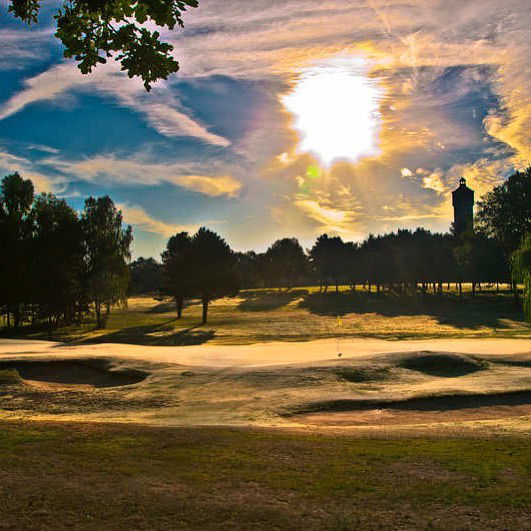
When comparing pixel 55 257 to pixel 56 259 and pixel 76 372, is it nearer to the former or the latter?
pixel 56 259

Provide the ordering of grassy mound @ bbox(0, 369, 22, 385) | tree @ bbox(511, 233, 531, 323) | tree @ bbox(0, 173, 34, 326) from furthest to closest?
tree @ bbox(0, 173, 34, 326) < tree @ bbox(511, 233, 531, 323) < grassy mound @ bbox(0, 369, 22, 385)

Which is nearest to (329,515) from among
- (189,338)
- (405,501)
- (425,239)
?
(405,501)

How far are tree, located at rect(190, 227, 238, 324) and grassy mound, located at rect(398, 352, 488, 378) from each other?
50904mm

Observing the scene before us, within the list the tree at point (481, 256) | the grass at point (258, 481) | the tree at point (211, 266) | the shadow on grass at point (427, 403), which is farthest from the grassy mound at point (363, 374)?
the tree at point (481, 256)

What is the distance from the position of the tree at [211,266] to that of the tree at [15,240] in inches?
929

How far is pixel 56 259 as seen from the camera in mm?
63688

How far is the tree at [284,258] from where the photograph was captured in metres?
176

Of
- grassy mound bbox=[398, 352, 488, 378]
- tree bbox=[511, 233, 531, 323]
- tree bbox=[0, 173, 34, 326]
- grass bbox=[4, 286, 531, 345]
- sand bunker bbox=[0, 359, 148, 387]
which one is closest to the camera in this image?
sand bunker bbox=[0, 359, 148, 387]

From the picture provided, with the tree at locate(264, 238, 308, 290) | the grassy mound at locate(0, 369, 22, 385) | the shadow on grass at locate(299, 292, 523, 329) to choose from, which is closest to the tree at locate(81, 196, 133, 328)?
the shadow on grass at locate(299, 292, 523, 329)

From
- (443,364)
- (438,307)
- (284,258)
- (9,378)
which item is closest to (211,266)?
(438,307)

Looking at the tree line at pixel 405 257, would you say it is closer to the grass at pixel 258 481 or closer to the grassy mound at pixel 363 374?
the grassy mound at pixel 363 374

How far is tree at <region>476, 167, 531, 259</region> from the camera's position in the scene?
280 ft

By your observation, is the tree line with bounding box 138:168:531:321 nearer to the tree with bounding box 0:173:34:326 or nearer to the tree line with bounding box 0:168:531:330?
the tree line with bounding box 0:168:531:330

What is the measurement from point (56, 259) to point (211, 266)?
22289mm
